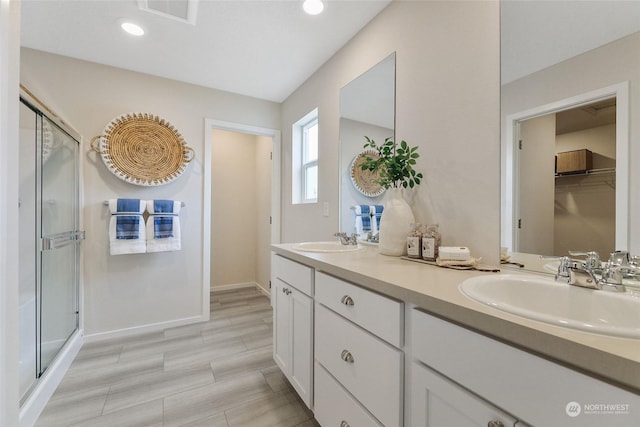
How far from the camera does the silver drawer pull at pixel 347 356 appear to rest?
99 cm

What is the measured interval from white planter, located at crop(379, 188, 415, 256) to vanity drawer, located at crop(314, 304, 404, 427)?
1.58 ft

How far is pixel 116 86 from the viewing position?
2332 mm

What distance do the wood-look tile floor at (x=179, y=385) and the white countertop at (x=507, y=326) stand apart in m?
1.04

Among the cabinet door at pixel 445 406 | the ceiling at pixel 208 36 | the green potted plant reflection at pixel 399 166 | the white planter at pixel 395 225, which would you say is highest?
the ceiling at pixel 208 36

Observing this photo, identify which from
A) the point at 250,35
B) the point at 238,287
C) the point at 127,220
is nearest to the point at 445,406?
the point at 250,35

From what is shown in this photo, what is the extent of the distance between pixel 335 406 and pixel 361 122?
65.0 inches

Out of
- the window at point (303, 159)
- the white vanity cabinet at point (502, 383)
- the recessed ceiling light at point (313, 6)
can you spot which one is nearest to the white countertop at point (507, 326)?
the white vanity cabinet at point (502, 383)

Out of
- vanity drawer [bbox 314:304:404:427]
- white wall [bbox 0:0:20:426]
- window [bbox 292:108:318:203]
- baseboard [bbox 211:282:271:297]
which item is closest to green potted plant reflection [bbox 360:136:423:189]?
vanity drawer [bbox 314:304:404:427]

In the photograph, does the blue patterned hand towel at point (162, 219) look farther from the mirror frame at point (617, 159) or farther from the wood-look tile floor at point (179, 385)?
the mirror frame at point (617, 159)

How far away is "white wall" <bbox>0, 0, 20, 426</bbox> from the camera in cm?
75

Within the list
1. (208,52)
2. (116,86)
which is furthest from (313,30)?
(116,86)

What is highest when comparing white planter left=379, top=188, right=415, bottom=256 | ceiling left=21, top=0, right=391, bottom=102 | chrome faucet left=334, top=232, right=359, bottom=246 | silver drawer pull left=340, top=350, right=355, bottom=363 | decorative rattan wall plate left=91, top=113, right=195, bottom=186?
ceiling left=21, top=0, right=391, bottom=102

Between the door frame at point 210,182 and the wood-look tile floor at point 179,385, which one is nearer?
the wood-look tile floor at point 179,385

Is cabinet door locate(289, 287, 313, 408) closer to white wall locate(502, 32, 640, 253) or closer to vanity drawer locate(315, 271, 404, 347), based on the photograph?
vanity drawer locate(315, 271, 404, 347)
